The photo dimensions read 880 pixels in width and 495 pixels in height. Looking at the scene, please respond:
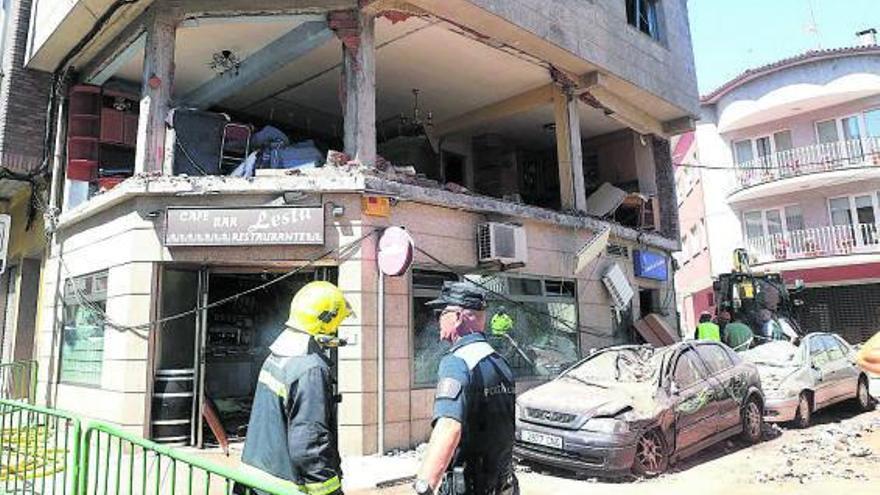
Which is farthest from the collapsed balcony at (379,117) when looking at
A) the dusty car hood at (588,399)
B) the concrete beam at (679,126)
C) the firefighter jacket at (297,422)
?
the firefighter jacket at (297,422)

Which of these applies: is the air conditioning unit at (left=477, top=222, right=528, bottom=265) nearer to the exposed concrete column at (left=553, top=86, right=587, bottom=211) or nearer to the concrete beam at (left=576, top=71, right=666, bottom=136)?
the exposed concrete column at (left=553, top=86, right=587, bottom=211)

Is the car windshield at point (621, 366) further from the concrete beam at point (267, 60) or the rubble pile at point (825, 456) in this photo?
the concrete beam at point (267, 60)

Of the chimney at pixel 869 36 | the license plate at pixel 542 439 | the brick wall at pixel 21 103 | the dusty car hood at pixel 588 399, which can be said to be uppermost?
the chimney at pixel 869 36

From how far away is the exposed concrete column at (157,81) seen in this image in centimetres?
916

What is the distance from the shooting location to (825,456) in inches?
323

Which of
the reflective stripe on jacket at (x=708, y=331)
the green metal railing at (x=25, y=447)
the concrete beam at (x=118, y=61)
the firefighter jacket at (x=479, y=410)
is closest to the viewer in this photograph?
the firefighter jacket at (x=479, y=410)

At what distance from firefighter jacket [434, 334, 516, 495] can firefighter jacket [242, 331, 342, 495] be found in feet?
1.94

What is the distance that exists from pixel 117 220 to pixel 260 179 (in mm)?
2353

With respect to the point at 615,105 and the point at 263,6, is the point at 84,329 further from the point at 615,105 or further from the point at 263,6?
the point at 615,105

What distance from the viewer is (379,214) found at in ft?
28.9

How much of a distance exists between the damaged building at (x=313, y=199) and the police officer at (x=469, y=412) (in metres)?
4.93

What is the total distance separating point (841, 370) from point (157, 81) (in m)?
12.8

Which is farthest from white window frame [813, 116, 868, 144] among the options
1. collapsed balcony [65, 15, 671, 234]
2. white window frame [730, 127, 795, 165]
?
collapsed balcony [65, 15, 671, 234]

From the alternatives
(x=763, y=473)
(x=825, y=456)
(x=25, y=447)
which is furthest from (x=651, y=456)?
(x=25, y=447)
